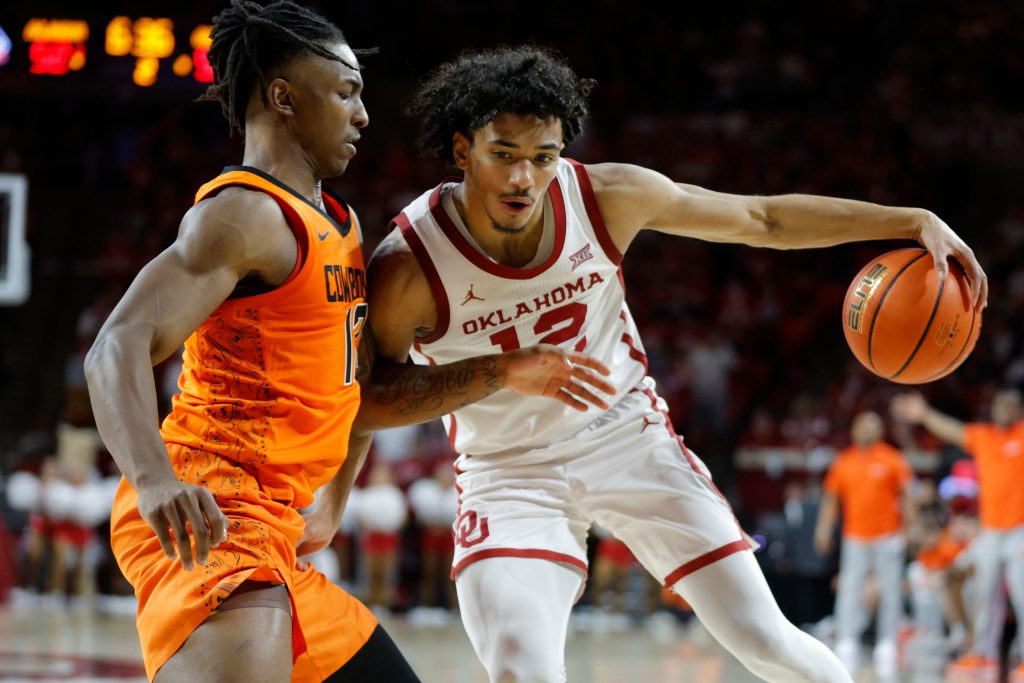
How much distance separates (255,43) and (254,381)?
844 mm

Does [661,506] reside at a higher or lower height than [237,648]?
higher

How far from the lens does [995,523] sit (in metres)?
8.83

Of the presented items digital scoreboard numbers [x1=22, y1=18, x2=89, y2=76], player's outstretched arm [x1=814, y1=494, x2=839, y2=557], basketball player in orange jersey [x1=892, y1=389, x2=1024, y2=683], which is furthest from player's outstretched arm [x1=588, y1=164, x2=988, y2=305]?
digital scoreboard numbers [x1=22, y1=18, x2=89, y2=76]

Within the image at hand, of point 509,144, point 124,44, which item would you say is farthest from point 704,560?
point 124,44

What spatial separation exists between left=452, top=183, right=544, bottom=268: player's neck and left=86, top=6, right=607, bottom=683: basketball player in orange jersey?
17.3 inches

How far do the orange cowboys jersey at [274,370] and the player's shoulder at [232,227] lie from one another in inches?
1.5

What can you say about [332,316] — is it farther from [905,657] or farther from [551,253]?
[905,657]

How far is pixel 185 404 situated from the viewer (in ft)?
9.48

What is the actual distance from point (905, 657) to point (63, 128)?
11.5 metres

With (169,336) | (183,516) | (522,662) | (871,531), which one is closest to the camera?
(183,516)

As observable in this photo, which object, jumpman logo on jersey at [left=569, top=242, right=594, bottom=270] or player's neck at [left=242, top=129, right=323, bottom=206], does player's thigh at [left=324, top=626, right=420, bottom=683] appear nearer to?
player's neck at [left=242, top=129, right=323, bottom=206]

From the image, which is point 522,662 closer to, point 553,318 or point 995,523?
point 553,318

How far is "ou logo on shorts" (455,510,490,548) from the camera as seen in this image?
140 inches

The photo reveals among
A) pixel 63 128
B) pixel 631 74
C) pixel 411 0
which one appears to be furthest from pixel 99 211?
pixel 631 74
